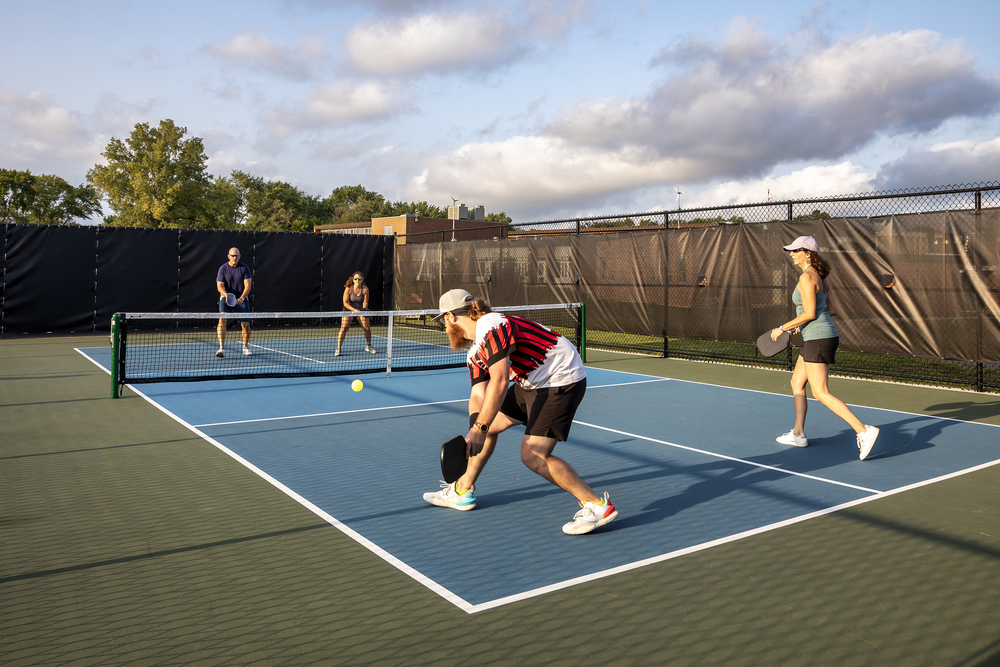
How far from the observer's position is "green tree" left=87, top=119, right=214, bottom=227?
155 feet

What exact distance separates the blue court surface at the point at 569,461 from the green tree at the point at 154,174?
1682 inches

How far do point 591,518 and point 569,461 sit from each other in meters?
1.76

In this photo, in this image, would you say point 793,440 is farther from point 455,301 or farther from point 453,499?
point 455,301

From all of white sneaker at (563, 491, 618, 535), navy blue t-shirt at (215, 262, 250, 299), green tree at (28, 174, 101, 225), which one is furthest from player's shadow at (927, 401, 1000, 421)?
green tree at (28, 174, 101, 225)

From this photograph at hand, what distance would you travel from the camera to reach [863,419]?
7742 millimetres

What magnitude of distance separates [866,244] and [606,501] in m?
7.30

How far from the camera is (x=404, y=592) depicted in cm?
343

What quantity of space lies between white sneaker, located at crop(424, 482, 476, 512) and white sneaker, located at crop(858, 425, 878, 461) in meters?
3.37

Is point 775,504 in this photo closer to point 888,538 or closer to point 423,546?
point 888,538

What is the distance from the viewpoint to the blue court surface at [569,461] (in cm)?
396

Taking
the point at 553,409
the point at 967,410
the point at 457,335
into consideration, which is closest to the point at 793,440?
the point at 967,410

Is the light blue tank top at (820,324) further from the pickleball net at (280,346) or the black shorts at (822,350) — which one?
the pickleball net at (280,346)

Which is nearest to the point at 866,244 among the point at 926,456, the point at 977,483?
the point at 926,456

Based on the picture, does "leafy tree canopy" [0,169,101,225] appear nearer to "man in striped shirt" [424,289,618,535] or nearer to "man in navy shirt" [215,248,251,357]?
"man in navy shirt" [215,248,251,357]
